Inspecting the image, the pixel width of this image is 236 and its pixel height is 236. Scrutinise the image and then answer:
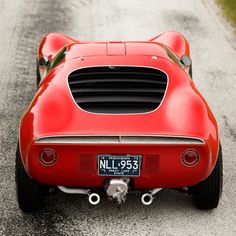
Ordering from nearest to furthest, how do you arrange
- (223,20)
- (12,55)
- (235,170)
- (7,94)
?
(235,170), (7,94), (12,55), (223,20)

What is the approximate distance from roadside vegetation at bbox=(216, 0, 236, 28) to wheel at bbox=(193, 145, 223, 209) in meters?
6.66

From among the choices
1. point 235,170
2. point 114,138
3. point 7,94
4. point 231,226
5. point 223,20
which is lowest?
point 223,20

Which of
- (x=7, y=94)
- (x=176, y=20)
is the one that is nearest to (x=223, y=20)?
(x=176, y=20)

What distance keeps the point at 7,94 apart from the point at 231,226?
12.7ft

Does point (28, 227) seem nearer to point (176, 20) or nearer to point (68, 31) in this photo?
point (68, 31)

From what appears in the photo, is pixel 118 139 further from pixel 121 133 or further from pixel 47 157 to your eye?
pixel 47 157

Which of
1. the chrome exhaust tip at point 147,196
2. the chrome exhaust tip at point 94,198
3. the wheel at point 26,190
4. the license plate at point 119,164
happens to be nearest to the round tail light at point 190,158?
the license plate at point 119,164

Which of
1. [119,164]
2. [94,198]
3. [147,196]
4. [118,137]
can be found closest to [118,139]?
[118,137]

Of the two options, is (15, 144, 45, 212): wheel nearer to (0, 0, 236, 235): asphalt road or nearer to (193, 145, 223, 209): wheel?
(0, 0, 236, 235): asphalt road

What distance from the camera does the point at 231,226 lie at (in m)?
5.06

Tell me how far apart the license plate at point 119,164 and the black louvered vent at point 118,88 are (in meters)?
0.41

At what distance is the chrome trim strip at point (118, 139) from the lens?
4.55 metres

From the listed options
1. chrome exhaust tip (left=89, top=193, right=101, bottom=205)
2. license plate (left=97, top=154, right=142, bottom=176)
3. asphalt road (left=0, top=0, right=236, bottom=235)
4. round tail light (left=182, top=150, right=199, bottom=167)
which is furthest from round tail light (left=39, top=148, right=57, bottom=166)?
round tail light (left=182, top=150, right=199, bottom=167)

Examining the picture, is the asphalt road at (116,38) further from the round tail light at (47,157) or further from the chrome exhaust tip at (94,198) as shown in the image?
the round tail light at (47,157)
